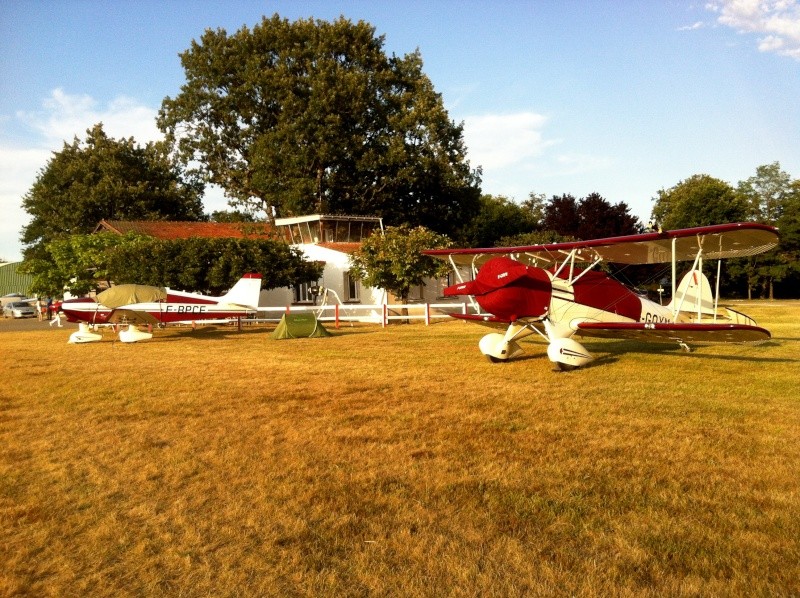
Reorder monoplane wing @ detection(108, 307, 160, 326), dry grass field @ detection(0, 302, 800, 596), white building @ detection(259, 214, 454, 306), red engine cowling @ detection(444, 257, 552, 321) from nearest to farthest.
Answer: dry grass field @ detection(0, 302, 800, 596)
red engine cowling @ detection(444, 257, 552, 321)
monoplane wing @ detection(108, 307, 160, 326)
white building @ detection(259, 214, 454, 306)

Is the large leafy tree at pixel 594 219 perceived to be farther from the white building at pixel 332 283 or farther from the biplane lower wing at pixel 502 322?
the biplane lower wing at pixel 502 322

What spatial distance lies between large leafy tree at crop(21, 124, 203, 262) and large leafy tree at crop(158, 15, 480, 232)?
1117 centimetres

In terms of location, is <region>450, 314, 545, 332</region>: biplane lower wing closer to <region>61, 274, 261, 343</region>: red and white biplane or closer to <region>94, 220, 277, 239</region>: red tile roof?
<region>61, 274, 261, 343</region>: red and white biplane

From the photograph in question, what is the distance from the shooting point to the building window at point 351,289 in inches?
1321

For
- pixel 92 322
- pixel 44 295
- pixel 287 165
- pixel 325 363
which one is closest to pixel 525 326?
pixel 325 363

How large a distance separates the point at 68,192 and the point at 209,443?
55.8 meters

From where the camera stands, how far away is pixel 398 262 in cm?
2869

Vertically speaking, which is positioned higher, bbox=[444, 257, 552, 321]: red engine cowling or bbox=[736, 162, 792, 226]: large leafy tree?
bbox=[736, 162, 792, 226]: large leafy tree

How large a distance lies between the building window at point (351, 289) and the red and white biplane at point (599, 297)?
20.0 metres

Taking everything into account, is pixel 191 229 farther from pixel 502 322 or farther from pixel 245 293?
pixel 502 322

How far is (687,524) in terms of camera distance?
4.11 metres

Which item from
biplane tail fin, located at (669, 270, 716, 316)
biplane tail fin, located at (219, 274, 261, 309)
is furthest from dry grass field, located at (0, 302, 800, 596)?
biplane tail fin, located at (219, 274, 261, 309)

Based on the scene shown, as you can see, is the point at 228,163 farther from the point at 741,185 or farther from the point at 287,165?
the point at 741,185

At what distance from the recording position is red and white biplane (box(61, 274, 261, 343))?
1989cm
